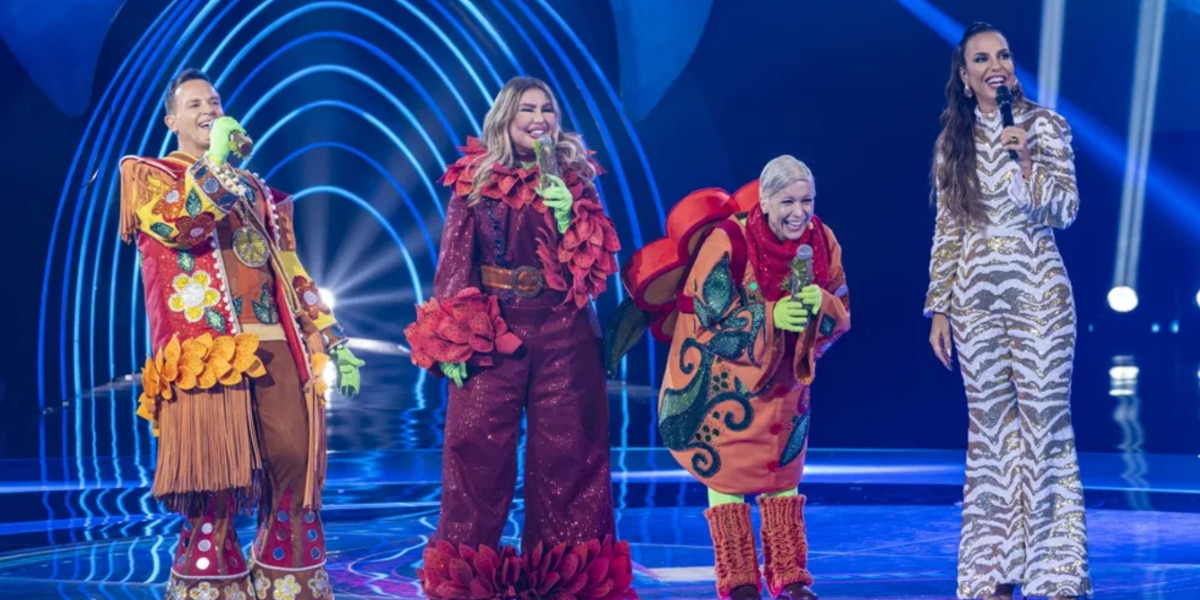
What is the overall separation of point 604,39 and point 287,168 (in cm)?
492

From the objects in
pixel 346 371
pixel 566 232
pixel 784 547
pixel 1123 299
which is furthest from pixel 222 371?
pixel 1123 299

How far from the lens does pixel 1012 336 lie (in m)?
3.81

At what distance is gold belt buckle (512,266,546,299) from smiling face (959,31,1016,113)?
4.14 ft

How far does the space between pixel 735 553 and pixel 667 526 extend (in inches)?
60.3

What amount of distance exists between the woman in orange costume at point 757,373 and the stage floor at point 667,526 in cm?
28

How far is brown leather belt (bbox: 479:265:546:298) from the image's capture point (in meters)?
3.92

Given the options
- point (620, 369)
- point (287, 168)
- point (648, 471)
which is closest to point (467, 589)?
point (648, 471)

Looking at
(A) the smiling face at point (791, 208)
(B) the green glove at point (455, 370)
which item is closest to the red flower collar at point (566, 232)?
(B) the green glove at point (455, 370)

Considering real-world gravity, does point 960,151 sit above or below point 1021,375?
above

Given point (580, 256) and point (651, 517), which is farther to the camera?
point (651, 517)

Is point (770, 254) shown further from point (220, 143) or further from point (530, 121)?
point (220, 143)

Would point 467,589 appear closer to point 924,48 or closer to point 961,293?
point 961,293

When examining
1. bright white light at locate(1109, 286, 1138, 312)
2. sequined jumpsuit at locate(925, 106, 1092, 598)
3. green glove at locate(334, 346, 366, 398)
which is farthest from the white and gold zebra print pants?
bright white light at locate(1109, 286, 1138, 312)

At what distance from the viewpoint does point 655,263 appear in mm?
4043
